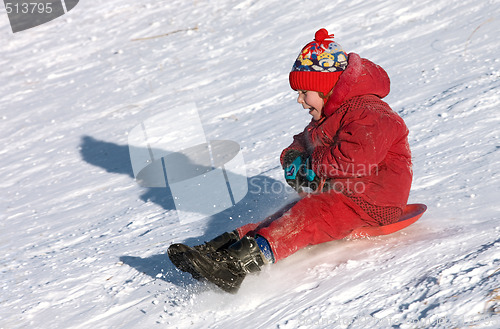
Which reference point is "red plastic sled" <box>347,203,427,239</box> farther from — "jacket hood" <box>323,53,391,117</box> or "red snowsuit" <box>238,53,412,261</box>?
"jacket hood" <box>323,53,391,117</box>

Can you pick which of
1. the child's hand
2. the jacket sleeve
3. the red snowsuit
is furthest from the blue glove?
the jacket sleeve

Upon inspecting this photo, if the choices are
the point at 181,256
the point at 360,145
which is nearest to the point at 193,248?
the point at 181,256

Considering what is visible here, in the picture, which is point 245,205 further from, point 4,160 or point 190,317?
point 4,160

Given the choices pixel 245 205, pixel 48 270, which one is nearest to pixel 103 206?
pixel 48 270

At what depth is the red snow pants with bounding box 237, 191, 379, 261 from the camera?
8.25 feet

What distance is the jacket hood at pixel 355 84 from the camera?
2.57 meters

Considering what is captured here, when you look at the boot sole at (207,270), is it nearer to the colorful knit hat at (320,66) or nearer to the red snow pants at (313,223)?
the red snow pants at (313,223)

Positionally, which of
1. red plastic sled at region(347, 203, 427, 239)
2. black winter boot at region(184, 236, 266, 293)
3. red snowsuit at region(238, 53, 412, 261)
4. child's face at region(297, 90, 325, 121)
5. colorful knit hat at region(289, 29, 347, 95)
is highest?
colorful knit hat at region(289, 29, 347, 95)

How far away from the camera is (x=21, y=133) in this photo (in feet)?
20.2

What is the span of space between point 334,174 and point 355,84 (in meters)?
0.42

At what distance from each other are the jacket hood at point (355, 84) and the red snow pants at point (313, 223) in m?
0.42

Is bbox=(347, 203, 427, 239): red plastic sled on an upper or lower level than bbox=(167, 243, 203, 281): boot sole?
lower

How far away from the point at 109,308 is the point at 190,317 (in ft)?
1.63

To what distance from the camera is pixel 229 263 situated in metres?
2.44
